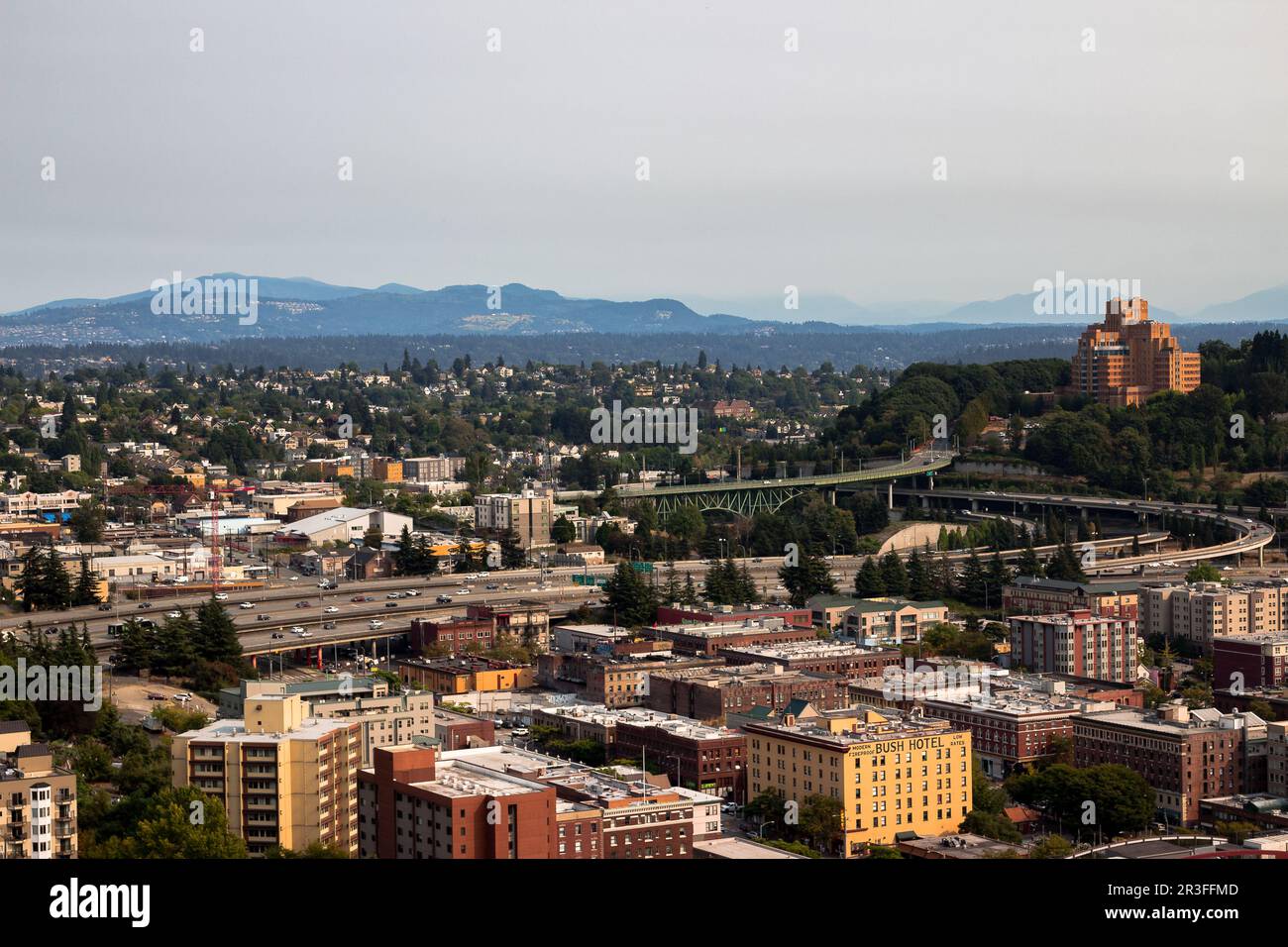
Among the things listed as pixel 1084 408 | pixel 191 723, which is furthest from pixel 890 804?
pixel 1084 408

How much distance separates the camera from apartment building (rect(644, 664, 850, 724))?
47.1ft

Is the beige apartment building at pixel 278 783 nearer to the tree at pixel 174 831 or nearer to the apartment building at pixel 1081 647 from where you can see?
the tree at pixel 174 831

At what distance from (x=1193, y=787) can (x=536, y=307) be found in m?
133

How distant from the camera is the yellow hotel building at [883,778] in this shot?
11102 mm

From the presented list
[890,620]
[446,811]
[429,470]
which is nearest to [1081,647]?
[890,620]

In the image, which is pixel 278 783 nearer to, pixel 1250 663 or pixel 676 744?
pixel 676 744

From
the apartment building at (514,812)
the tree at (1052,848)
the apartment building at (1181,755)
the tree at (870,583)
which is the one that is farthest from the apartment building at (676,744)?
the tree at (870,583)

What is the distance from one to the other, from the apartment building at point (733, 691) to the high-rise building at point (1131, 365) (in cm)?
1992

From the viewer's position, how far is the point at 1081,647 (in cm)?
1664

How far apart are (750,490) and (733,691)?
51.7 ft

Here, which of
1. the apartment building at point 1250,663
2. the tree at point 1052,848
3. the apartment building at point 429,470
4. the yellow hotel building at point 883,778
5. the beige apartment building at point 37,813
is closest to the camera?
the beige apartment building at point 37,813

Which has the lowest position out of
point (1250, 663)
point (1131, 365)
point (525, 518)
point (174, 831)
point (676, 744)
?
point (1250, 663)

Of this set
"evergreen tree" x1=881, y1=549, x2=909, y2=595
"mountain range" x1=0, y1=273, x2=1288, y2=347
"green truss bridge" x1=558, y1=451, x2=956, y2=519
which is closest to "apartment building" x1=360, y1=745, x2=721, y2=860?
"evergreen tree" x1=881, y1=549, x2=909, y2=595
